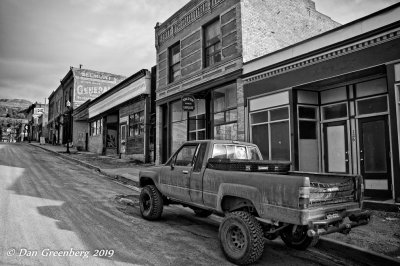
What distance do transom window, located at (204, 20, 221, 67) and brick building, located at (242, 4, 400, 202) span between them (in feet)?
8.66

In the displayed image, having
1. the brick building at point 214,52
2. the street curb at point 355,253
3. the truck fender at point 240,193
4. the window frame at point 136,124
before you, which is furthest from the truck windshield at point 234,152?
the window frame at point 136,124

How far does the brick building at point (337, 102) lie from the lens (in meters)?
7.88

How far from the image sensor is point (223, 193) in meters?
4.79

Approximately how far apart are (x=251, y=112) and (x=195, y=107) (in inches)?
189

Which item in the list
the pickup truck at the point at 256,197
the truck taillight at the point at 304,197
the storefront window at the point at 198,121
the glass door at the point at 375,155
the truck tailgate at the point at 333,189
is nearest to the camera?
the truck taillight at the point at 304,197

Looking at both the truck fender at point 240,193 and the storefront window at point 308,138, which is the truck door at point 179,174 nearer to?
the truck fender at point 240,193

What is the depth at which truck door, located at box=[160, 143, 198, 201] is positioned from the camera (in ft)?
19.1

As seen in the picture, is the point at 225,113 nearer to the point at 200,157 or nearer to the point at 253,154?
the point at 253,154

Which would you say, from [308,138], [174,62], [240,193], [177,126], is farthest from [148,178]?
[174,62]

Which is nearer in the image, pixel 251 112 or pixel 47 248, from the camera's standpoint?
pixel 47 248

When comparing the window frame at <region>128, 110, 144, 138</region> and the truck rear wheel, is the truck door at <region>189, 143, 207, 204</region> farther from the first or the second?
the window frame at <region>128, 110, 144, 138</region>

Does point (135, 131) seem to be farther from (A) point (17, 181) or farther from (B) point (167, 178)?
(B) point (167, 178)

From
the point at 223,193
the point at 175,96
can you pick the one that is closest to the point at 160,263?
the point at 223,193

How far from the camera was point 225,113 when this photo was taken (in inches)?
540
